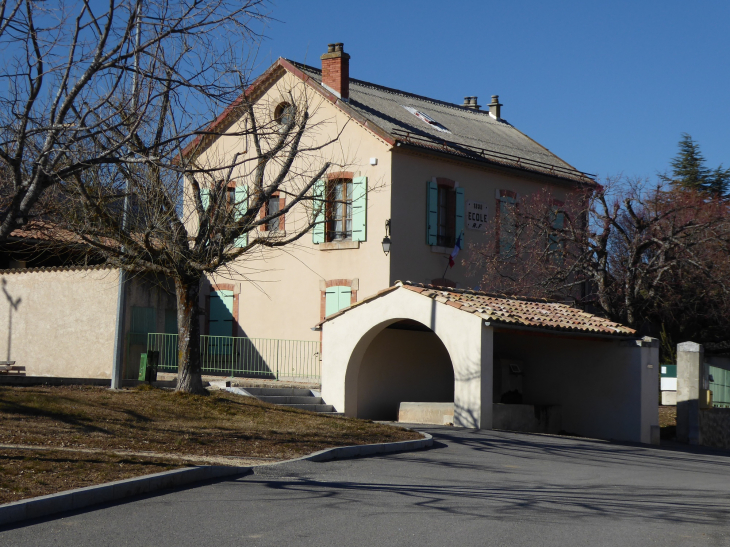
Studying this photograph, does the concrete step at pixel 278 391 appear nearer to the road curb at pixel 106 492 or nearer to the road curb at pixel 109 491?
the road curb at pixel 109 491

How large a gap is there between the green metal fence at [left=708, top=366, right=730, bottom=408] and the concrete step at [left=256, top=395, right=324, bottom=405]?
32.9ft

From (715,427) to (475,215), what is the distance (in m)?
8.57

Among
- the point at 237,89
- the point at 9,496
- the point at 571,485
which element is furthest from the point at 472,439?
the point at 9,496

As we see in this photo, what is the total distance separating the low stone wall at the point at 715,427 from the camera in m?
20.5

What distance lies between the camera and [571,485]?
33.4 ft

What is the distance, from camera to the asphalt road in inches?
255

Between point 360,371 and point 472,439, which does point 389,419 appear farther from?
point 472,439

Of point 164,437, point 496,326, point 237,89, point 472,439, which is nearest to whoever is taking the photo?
point 237,89

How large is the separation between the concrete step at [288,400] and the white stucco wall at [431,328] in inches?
9.3

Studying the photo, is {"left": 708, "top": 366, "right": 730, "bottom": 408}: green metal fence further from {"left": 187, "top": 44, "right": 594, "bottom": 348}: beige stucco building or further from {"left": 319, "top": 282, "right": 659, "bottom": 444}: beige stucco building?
{"left": 187, "top": 44, "right": 594, "bottom": 348}: beige stucco building

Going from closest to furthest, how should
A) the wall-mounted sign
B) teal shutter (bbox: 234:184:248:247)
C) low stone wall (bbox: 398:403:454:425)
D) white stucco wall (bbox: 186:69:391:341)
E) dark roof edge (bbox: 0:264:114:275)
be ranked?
teal shutter (bbox: 234:184:248:247), low stone wall (bbox: 398:403:454:425), dark roof edge (bbox: 0:264:114:275), white stucco wall (bbox: 186:69:391:341), the wall-mounted sign

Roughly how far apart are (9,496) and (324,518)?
8.41 ft

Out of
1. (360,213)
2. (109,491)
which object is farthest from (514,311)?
(109,491)

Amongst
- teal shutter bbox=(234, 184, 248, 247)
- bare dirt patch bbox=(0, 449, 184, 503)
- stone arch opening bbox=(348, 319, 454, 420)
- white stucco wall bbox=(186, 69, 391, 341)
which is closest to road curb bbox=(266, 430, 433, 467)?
bare dirt patch bbox=(0, 449, 184, 503)
